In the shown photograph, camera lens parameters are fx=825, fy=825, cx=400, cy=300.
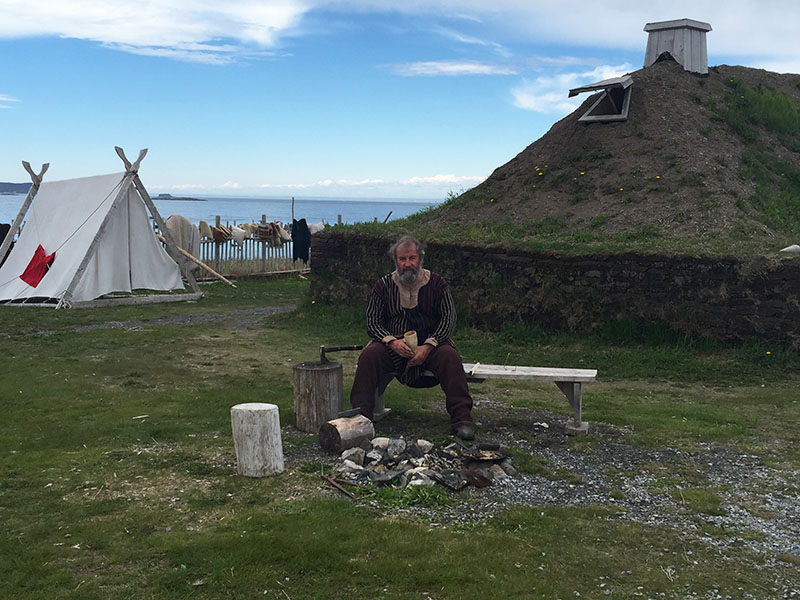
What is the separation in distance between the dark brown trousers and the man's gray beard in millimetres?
577

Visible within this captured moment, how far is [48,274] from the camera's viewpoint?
15078mm

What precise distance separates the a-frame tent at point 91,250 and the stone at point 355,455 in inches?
410

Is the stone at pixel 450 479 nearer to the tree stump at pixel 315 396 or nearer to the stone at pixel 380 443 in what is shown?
the stone at pixel 380 443

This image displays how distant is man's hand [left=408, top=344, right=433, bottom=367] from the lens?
6621 millimetres

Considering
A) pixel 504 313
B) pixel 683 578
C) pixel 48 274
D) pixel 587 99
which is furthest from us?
pixel 587 99

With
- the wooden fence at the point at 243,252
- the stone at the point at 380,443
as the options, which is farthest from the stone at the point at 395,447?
the wooden fence at the point at 243,252

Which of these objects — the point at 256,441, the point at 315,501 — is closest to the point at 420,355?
the point at 256,441

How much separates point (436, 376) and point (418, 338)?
0.37 metres

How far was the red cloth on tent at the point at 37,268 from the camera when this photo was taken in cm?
1510

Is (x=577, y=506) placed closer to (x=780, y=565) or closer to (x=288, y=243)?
(x=780, y=565)

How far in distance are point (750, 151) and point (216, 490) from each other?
13765 millimetres

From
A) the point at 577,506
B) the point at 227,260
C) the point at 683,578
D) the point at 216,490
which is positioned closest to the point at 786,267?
the point at 577,506

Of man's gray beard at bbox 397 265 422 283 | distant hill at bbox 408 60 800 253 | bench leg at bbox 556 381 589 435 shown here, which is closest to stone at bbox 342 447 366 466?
man's gray beard at bbox 397 265 422 283

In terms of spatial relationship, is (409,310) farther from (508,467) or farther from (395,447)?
(508,467)
